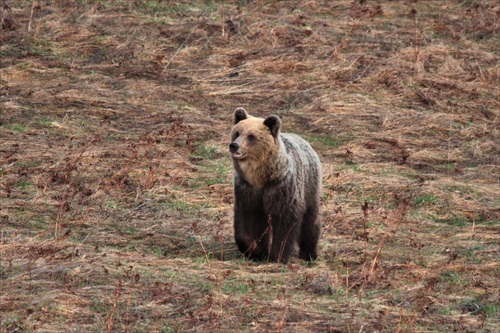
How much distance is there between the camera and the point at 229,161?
13.1 meters

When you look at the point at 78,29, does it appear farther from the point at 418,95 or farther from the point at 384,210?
the point at 384,210

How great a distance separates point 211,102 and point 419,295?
7.88m

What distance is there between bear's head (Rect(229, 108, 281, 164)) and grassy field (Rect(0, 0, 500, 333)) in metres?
0.82

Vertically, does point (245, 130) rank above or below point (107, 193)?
above

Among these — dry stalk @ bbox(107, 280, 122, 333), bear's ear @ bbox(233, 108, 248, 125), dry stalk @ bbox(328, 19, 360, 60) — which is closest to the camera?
dry stalk @ bbox(107, 280, 122, 333)

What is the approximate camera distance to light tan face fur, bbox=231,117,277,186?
30.5 feet

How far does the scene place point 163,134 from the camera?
1378 cm

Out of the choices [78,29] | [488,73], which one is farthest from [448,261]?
[78,29]

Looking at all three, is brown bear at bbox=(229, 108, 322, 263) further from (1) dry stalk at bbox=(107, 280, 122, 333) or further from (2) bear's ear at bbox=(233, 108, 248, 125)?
(1) dry stalk at bbox=(107, 280, 122, 333)

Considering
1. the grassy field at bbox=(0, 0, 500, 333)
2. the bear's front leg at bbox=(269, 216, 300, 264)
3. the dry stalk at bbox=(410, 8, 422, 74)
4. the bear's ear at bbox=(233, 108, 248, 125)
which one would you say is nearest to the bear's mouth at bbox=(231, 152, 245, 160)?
the bear's ear at bbox=(233, 108, 248, 125)

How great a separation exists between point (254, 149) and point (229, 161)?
3.85 meters

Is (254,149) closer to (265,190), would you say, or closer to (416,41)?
(265,190)

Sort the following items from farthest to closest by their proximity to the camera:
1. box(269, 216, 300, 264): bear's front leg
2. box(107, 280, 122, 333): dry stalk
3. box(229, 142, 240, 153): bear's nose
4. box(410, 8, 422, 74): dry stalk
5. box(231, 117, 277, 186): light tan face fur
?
box(410, 8, 422, 74): dry stalk < box(269, 216, 300, 264): bear's front leg < box(231, 117, 277, 186): light tan face fur < box(229, 142, 240, 153): bear's nose < box(107, 280, 122, 333): dry stalk

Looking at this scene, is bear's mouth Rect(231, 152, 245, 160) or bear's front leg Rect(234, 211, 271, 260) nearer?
bear's mouth Rect(231, 152, 245, 160)
